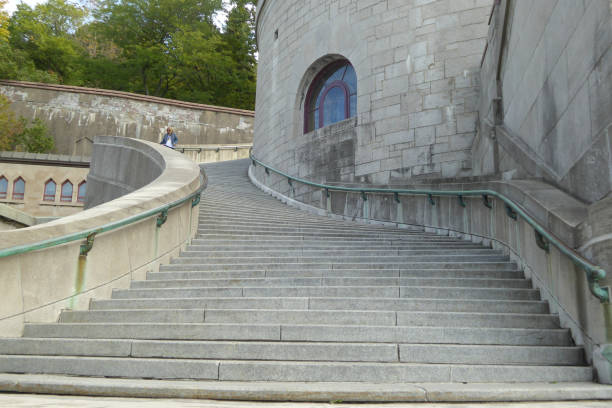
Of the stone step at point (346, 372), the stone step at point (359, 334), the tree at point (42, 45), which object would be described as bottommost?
the stone step at point (346, 372)

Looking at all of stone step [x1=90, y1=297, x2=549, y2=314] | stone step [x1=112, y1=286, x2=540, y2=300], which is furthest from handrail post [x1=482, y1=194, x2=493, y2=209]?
stone step [x1=90, y1=297, x2=549, y2=314]

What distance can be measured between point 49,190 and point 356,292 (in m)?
18.2

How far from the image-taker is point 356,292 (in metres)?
5.35

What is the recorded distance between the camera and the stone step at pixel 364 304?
16.0ft

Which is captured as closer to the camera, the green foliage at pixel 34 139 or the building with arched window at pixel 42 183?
the building with arched window at pixel 42 183

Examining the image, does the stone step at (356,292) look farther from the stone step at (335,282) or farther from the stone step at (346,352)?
the stone step at (346,352)

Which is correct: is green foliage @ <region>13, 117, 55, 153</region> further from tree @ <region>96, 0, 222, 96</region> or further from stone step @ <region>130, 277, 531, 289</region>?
stone step @ <region>130, 277, 531, 289</region>

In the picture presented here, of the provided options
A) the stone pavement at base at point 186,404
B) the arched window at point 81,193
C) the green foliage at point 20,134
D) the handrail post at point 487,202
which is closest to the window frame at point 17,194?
the arched window at point 81,193

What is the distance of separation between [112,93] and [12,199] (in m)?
8.46

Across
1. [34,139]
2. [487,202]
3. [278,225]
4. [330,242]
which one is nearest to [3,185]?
[34,139]

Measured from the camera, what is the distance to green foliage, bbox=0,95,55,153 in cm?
2309

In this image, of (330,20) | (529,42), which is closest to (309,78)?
(330,20)

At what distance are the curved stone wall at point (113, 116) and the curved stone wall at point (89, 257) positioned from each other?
1923 centimetres

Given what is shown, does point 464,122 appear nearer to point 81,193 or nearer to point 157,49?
point 81,193
